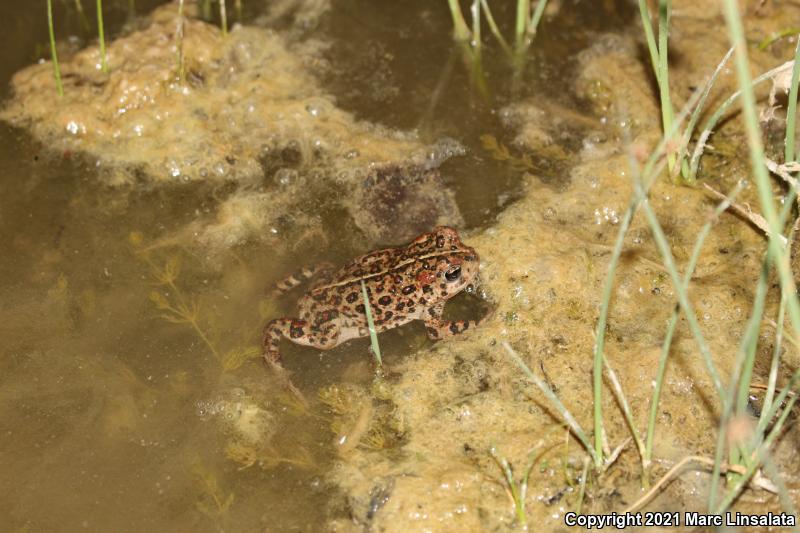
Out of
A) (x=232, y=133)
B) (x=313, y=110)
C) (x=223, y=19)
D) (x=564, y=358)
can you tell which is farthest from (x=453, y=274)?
(x=223, y=19)

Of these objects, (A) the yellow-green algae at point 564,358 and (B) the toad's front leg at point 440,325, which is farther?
(B) the toad's front leg at point 440,325

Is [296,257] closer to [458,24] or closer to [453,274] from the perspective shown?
[453,274]

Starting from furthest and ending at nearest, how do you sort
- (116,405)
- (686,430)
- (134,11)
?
1. (134,11)
2. (116,405)
3. (686,430)

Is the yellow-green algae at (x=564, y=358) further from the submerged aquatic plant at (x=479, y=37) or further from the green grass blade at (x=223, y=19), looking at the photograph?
the green grass blade at (x=223, y=19)

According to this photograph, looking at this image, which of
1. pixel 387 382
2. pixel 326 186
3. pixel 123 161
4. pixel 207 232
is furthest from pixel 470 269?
pixel 123 161

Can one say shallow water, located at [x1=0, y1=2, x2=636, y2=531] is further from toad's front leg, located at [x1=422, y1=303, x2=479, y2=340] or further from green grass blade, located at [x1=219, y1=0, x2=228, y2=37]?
green grass blade, located at [x1=219, y1=0, x2=228, y2=37]

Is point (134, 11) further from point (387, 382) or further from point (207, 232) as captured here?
point (387, 382)

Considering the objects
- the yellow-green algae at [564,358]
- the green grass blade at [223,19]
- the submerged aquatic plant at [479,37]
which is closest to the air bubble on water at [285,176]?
the yellow-green algae at [564,358]
